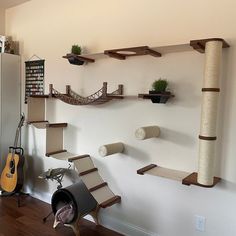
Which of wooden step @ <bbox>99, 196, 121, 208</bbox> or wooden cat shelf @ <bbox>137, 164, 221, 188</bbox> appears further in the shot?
wooden step @ <bbox>99, 196, 121, 208</bbox>

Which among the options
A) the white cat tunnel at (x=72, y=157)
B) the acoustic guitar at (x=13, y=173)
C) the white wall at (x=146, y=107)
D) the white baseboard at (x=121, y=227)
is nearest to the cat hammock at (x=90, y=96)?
the white wall at (x=146, y=107)

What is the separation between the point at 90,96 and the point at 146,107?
66 cm

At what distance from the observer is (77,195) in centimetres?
241

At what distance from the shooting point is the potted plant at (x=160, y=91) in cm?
202

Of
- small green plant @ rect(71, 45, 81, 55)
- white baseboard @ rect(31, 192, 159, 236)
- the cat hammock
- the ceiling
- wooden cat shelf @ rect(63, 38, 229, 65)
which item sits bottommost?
white baseboard @ rect(31, 192, 159, 236)

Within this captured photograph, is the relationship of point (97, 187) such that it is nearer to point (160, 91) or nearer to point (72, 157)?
point (72, 157)

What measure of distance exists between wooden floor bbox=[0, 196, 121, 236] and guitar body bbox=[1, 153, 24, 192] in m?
0.20

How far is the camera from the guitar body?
302cm

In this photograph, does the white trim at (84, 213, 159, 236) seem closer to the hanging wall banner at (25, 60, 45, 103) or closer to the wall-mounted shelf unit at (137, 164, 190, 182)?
the wall-mounted shelf unit at (137, 164, 190, 182)

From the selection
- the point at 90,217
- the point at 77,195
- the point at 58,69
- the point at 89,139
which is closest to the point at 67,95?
the point at 58,69

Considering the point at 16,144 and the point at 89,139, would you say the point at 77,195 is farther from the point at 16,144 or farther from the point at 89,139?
the point at 16,144

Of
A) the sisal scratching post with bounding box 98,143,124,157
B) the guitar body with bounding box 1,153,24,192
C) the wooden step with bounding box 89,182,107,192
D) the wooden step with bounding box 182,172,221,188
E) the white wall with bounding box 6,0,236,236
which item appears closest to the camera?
the wooden step with bounding box 182,172,221,188

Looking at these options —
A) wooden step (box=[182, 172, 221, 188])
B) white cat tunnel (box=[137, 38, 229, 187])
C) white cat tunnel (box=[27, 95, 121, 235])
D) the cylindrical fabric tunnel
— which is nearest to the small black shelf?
white cat tunnel (box=[137, 38, 229, 187])

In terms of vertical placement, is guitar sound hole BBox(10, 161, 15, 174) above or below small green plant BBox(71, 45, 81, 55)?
below
